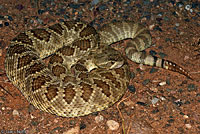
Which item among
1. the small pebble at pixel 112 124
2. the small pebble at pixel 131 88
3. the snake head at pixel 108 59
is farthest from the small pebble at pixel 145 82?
the small pebble at pixel 112 124

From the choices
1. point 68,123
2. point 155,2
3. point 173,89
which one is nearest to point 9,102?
point 68,123

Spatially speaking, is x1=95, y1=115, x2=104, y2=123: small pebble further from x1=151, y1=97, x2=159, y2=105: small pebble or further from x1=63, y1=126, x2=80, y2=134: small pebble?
x1=151, y1=97, x2=159, y2=105: small pebble

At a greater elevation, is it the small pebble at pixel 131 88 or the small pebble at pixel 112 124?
the small pebble at pixel 131 88

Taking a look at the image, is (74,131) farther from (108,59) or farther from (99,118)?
(108,59)

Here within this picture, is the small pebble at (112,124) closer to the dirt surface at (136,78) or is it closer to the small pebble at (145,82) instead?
the dirt surface at (136,78)

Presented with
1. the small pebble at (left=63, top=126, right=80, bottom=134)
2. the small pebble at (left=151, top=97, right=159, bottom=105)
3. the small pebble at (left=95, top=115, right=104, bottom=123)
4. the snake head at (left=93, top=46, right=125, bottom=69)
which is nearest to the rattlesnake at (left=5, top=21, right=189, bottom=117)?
the snake head at (left=93, top=46, right=125, bottom=69)
